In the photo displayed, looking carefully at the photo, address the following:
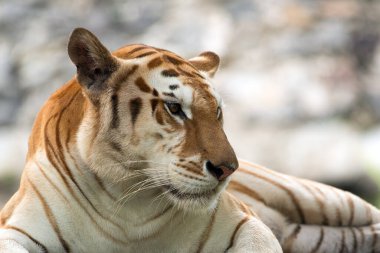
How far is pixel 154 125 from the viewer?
3.54 metres

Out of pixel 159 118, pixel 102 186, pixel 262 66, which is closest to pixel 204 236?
pixel 102 186

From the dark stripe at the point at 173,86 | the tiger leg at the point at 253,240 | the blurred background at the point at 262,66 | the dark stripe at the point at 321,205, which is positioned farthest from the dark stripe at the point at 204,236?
the blurred background at the point at 262,66

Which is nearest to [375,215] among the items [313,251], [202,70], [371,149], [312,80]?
[313,251]

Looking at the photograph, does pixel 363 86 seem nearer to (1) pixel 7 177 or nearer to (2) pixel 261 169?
(1) pixel 7 177

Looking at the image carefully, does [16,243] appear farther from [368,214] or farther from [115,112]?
[368,214]

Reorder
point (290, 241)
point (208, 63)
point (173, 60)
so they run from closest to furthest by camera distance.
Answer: point (173, 60)
point (208, 63)
point (290, 241)

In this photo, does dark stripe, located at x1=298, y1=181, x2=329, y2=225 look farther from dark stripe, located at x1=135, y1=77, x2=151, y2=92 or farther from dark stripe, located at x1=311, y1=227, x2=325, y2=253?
dark stripe, located at x1=135, y1=77, x2=151, y2=92

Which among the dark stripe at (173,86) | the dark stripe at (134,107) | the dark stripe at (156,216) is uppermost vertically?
the dark stripe at (173,86)

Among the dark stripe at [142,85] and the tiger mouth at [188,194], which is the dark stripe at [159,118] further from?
the tiger mouth at [188,194]

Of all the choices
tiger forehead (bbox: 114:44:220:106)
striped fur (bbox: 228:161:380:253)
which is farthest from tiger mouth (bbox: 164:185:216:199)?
striped fur (bbox: 228:161:380:253)

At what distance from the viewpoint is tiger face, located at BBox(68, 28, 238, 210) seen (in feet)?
11.4

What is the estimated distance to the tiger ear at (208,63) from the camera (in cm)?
409

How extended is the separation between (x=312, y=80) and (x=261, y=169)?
7.90 metres

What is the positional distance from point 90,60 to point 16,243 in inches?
29.5
